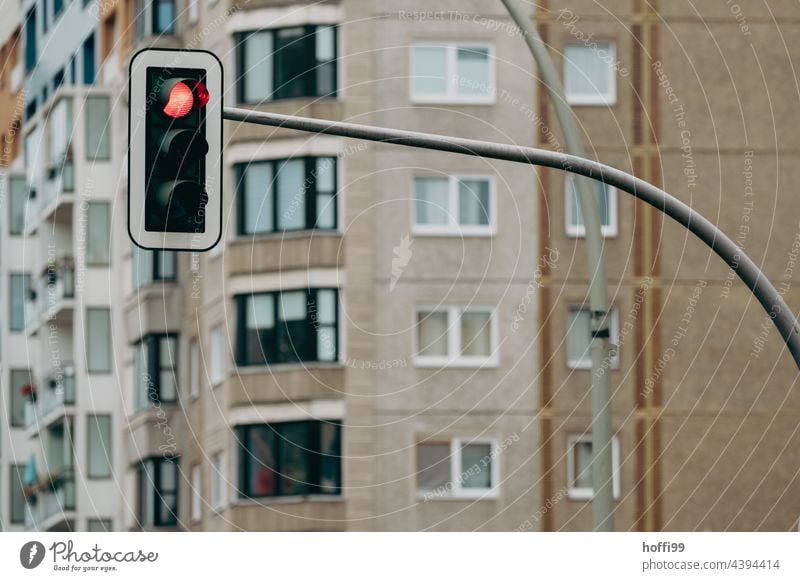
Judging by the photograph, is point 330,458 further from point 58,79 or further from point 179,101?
point 179,101

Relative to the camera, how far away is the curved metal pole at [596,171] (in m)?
18.6

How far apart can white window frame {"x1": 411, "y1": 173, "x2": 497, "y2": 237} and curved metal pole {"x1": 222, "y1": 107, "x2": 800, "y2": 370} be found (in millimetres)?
14318

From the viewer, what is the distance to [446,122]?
3447 centimetres

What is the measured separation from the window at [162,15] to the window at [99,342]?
7.71 meters

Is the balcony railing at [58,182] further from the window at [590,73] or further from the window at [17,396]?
the window at [590,73]

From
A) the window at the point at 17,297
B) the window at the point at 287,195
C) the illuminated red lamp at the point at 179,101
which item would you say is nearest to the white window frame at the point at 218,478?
the window at the point at 287,195

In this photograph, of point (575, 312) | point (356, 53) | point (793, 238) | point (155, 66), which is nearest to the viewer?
point (155, 66)

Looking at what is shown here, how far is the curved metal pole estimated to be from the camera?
18.6m

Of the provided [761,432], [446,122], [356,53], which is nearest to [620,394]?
[761,432]

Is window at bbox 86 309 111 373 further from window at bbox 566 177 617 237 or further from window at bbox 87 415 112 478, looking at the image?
window at bbox 566 177 617 237

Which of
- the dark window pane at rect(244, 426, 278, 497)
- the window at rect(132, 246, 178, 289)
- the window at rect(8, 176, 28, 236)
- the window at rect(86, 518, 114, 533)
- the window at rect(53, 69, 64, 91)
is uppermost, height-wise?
the window at rect(53, 69, 64, 91)

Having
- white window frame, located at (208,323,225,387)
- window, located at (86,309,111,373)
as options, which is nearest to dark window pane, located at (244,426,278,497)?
white window frame, located at (208,323,225,387)

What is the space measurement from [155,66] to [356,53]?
18.7 m
